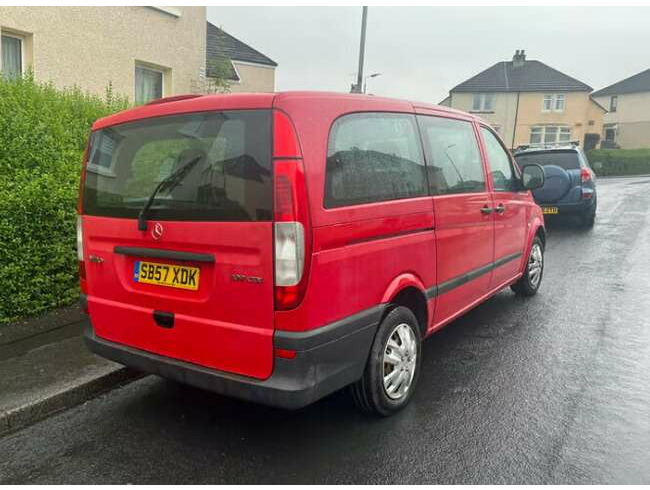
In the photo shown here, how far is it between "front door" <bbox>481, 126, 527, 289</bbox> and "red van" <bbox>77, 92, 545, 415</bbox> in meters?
1.19

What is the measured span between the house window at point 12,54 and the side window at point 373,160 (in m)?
8.69

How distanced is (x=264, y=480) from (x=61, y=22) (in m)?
10.3

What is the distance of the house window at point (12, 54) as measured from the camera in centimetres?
970

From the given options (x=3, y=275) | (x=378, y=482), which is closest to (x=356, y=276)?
(x=378, y=482)

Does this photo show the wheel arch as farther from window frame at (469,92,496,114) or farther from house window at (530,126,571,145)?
window frame at (469,92,496,114)

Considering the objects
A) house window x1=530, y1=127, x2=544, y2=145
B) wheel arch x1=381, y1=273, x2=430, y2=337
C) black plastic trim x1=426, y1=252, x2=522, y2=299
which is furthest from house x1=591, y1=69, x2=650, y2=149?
wheel arch x1=381, y1=273, x2=430, y2=337

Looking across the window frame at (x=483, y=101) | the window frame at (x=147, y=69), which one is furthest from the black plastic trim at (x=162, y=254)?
the window frame at (x=483, y=101)

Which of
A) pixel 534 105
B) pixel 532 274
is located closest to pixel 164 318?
pixel 532 274

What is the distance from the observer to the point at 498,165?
5086 millimetres

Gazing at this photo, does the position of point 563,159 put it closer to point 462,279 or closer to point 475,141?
point 475,141

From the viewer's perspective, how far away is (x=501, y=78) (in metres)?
50.1

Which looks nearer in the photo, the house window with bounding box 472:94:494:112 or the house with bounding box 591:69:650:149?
the house window with bounding box 472:94:494:112

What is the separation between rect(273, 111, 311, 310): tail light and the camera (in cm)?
270

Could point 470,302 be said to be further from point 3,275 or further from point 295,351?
point 3,275
